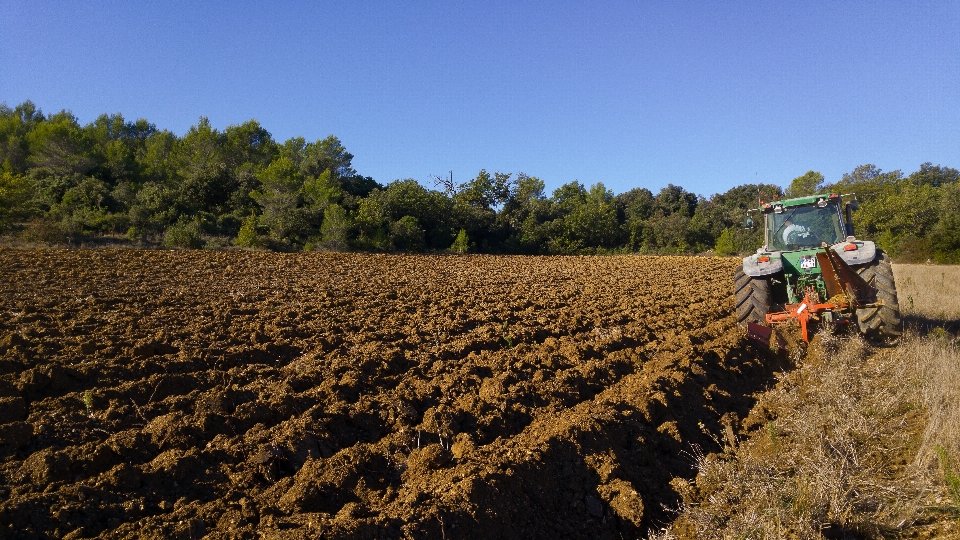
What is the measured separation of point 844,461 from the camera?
3.99 metres

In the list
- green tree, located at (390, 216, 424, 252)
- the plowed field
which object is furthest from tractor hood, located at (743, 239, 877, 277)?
green tree, located at (390, 216, 424, 252)

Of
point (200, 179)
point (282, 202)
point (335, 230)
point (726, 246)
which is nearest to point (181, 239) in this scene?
point (335, 230)

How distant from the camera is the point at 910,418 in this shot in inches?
192

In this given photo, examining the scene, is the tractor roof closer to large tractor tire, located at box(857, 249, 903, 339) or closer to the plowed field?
large tractor tire, located at box(857, 249, 903, 339)

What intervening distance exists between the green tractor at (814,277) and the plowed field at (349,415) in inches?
23.6

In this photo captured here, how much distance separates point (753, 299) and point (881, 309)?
1458 mm

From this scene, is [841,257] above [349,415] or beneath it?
above

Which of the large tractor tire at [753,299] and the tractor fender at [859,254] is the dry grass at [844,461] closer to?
the tractor fender at [859,254]

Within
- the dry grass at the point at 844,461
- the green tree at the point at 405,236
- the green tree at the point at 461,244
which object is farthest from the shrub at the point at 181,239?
the dry grass at the point at 844,461

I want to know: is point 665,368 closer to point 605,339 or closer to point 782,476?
point 605,339

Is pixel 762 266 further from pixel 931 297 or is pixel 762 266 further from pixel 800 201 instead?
pixel 931 297

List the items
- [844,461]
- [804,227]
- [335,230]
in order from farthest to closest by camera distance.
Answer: [335,230] → [804,227] → [844,461]

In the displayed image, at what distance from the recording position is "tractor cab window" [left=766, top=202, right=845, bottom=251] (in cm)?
905

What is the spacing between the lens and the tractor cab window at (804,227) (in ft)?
29.7
